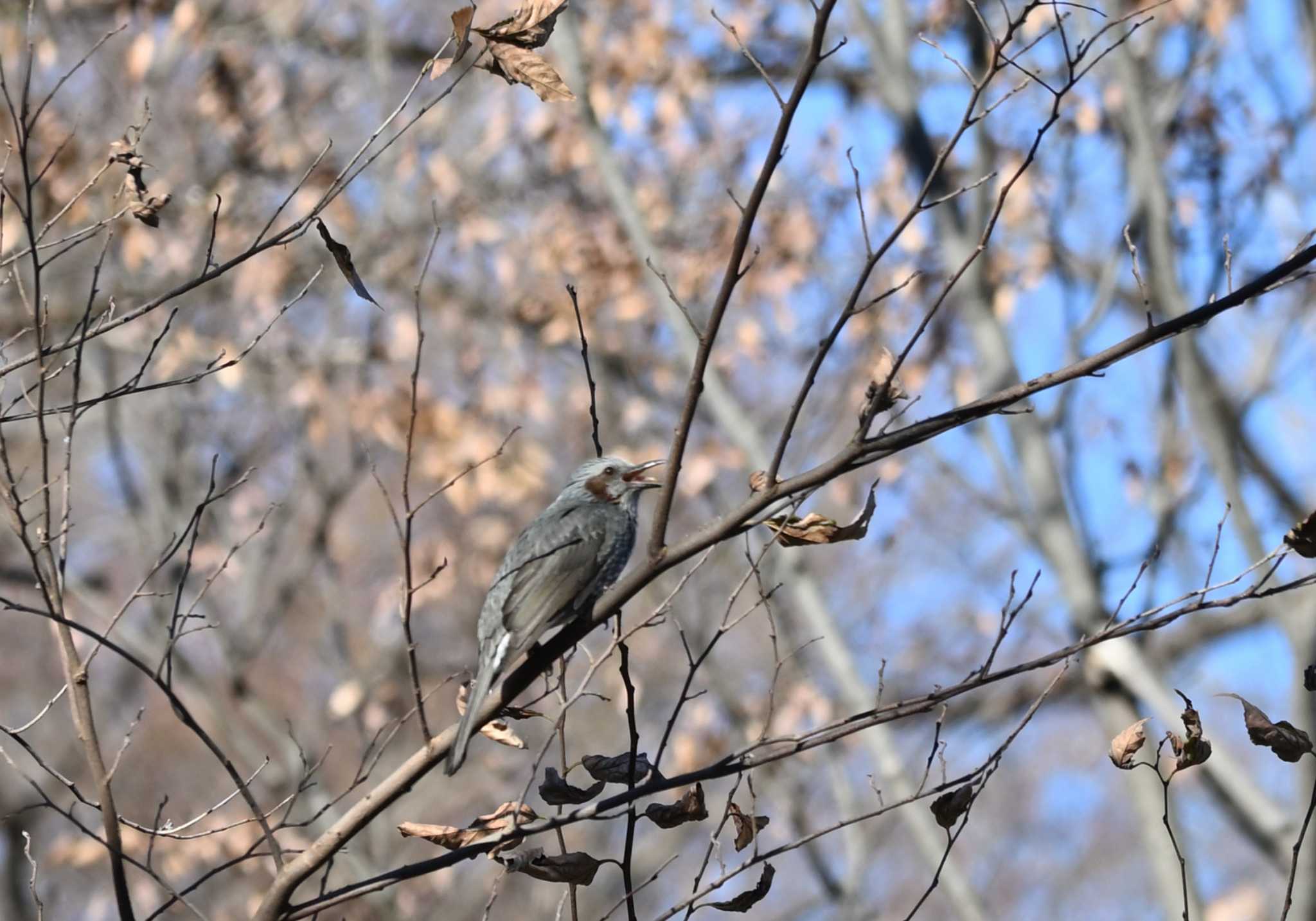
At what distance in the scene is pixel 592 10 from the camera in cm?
1065

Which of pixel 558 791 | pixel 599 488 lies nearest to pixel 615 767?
pixel 558 791

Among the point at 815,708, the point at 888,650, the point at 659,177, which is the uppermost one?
the point at 659,177

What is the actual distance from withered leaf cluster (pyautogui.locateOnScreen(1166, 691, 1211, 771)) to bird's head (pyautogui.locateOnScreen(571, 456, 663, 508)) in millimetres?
2163

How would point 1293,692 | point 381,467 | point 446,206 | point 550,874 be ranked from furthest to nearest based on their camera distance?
point 381,467 < point 446,206 < point 1293,692 < point 550,874

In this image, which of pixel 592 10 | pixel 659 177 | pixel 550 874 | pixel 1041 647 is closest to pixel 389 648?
pixel 659 177

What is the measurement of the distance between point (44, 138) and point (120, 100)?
579mm

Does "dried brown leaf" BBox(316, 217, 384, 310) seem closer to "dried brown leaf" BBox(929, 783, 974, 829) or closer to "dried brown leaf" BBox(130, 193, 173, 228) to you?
"dried brown leaf" BBox(130, 193, 173, 228)

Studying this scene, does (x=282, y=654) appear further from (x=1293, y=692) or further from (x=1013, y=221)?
(x=1293, y=692)

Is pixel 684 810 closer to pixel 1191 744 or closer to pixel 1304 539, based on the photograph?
pixel 1191 744

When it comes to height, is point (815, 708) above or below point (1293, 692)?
above

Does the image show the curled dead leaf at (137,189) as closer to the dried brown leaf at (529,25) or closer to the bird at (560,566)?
the dried brown leaf at (529,25)

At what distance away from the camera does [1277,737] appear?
2.82m

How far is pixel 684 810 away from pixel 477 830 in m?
0.47

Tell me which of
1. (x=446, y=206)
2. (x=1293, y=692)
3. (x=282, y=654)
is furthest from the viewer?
(x=282, y=654)
